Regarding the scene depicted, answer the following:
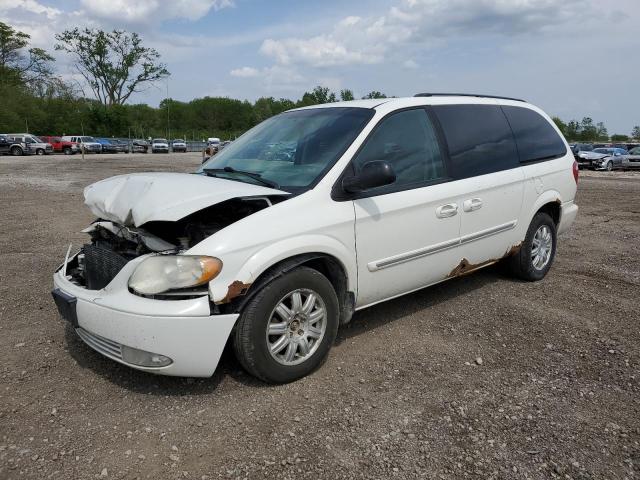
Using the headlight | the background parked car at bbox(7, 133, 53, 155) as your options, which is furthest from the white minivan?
the background parked car at bbox(7, 133, 53, 155)

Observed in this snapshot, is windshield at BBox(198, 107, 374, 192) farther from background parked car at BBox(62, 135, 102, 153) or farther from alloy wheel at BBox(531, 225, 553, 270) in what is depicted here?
background parked car at BBox(62, 135, 102, 153)

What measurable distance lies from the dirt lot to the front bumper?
30cm

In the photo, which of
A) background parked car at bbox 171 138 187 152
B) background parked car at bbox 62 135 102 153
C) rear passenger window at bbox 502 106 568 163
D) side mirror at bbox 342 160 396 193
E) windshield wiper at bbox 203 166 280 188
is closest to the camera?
side mirror at bbox 342 160 396 193

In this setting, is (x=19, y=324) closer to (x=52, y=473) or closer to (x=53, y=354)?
(x=53, y=354)

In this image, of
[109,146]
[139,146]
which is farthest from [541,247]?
[139,146]

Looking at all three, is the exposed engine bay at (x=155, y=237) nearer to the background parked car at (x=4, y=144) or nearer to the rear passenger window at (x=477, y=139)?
the rear passenger window at (x=477, y=139)

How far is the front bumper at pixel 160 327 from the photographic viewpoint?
271cm

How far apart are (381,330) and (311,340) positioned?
93cm

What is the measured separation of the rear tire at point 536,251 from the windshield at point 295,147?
7.36ft

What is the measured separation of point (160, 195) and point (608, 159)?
30830mm

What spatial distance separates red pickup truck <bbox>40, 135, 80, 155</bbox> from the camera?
140ft

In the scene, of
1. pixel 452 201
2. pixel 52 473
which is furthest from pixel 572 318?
pixel 52 473

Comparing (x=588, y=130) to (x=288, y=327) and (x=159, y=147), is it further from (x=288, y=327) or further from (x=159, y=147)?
(x=288, y=327)

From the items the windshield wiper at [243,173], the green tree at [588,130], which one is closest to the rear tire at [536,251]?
Answer: the windshield wiper at [243,173]
